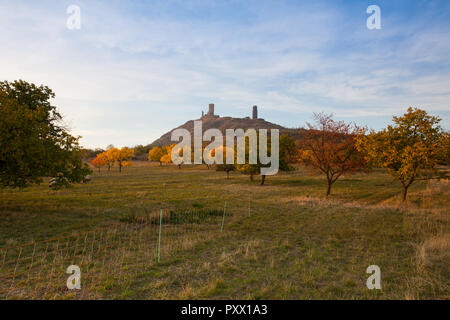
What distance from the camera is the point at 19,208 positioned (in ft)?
62.0

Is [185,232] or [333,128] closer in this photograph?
[185,232]

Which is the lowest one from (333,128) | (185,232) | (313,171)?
(185,232)

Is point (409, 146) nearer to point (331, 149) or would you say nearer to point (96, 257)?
point (331, 149)

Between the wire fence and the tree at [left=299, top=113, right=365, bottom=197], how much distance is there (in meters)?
16.8

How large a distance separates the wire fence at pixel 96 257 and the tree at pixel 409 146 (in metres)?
17.2

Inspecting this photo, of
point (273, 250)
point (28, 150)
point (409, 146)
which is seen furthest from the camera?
point (409, 146)

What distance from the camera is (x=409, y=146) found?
20859 millimetres

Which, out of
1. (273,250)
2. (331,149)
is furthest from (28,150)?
(331,149)

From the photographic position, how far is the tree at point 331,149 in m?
26.9

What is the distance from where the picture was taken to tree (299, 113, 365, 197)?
26.9 m

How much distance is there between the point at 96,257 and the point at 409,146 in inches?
949

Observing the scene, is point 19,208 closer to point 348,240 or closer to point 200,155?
point 348,240
